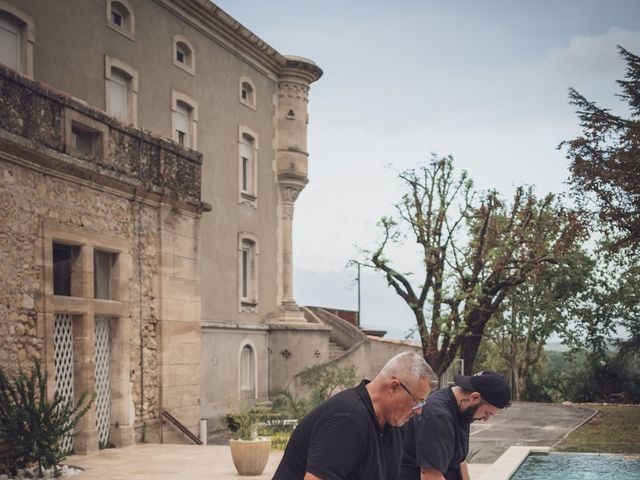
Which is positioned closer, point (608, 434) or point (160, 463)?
point (160, 463)

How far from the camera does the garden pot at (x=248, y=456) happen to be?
13.0 metres

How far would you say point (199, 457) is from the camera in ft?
49.4

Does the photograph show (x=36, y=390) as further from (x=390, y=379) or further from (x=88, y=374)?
(x=390, y=379)

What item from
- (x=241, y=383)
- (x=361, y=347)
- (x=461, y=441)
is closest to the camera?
(x=461, y=441)

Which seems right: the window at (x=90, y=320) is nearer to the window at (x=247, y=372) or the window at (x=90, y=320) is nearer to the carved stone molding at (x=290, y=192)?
the window at (x=247, y=372)

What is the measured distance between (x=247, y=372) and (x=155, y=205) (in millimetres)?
12259

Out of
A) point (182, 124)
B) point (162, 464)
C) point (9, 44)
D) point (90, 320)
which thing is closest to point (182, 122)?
point (182, 124)

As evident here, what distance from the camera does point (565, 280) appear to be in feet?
125

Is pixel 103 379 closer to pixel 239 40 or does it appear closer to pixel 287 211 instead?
pixel 239 40

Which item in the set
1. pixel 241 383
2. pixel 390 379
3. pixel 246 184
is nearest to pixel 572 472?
pixel 390 379

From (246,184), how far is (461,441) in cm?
2357

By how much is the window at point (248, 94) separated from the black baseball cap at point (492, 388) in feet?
77.9

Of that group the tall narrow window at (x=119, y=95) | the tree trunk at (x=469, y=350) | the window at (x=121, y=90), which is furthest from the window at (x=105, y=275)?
the tree trunk at (x=469, y=350)

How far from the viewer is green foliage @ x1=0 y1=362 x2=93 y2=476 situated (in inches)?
479
